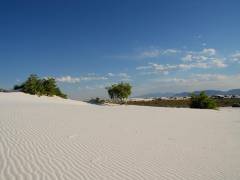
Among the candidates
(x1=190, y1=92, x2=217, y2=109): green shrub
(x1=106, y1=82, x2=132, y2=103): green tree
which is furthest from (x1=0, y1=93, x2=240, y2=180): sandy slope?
(x1=106, y1=82, x2=132, y2=103): green tree

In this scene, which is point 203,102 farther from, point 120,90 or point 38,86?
point 38,86

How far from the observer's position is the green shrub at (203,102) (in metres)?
40.7

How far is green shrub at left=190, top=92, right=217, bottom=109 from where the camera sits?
4068cm

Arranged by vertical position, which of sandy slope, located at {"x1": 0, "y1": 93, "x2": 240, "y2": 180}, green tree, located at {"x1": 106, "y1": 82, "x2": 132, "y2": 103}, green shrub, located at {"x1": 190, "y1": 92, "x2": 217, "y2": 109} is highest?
green tree, located at {"x1": 106, "y1": 82, "x2": 132, "y2": 103}

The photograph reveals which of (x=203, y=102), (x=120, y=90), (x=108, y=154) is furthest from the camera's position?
(x=120, y=90)

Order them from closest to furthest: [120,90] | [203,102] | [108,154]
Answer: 1. [108,154]
2. [203,102]
3. [120,90]

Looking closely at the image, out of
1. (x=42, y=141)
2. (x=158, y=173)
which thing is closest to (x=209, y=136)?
(x=158, y=173)

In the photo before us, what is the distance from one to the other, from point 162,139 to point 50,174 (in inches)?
262

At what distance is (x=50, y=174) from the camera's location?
664cm

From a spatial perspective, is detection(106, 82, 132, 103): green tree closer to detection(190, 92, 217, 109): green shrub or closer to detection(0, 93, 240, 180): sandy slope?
detection(190, 92, 217, 109): green shrub

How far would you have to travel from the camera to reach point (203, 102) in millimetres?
41188

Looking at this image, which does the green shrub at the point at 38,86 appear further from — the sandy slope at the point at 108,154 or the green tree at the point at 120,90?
the sandy slope at the point at 108,154

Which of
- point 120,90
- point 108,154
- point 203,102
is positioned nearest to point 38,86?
point 120,90

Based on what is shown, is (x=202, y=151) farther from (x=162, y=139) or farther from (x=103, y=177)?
(x=103, y=177)
